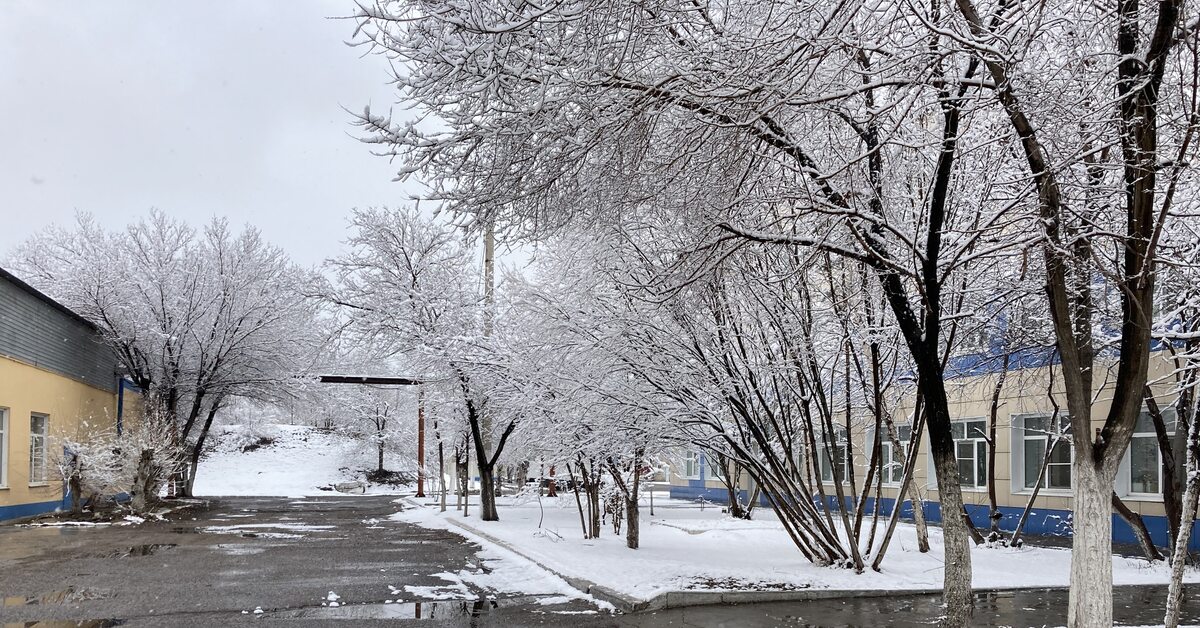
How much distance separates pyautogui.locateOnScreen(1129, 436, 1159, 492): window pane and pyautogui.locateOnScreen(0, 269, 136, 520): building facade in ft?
82.5

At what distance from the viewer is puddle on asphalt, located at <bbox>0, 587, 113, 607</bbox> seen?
33.6ft

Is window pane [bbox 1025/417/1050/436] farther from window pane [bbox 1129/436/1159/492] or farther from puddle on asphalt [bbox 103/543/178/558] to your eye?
puddle on asphalt [bbox 103/543/178/558]

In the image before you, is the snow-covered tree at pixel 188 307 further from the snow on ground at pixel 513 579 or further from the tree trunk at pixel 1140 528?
the tree trunk at pixel 1140 528

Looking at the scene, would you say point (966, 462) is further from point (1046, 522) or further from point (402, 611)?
point (402, 611)

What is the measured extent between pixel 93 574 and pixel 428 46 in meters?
9.85

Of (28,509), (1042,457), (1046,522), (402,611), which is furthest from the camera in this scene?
(28,509)

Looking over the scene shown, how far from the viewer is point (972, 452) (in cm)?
2277

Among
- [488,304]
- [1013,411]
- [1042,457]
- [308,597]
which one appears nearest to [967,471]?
[1013,411]

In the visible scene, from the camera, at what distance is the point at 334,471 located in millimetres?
57531

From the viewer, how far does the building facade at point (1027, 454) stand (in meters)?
17.3

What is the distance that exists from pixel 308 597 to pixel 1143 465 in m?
15.6

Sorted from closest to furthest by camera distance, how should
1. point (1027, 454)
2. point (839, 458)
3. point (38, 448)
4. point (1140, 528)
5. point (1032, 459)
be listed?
→ point (1140, 528)
point (1032, 459)
point (1027, 454)
point (839, 458)
point (38, 448)

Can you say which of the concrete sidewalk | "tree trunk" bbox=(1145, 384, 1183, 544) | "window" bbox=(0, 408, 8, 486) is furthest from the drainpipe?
"tree trunk" bbox=(1145, 384, 1183, 544)

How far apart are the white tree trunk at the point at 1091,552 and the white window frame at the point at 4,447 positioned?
24342mm
